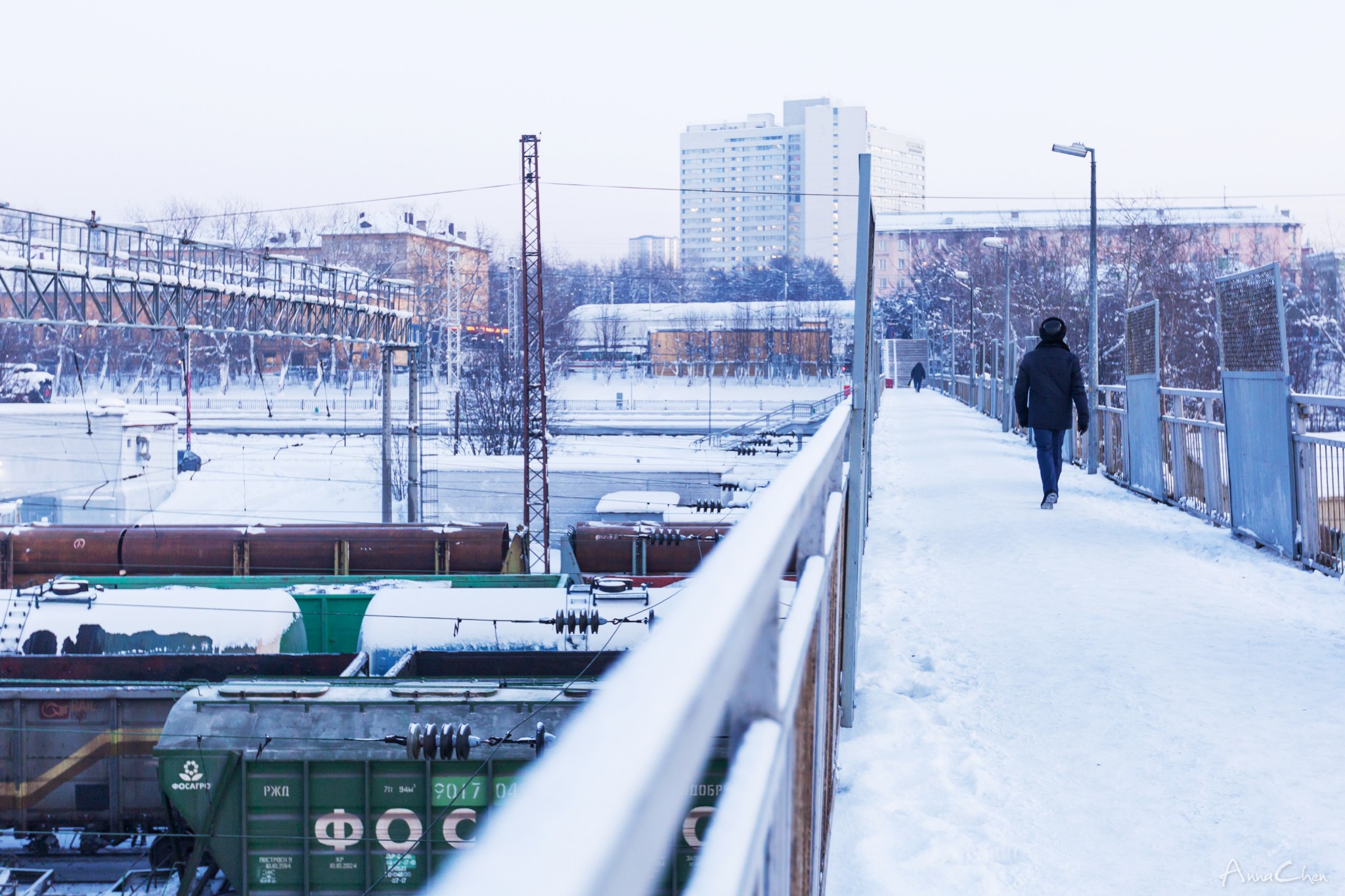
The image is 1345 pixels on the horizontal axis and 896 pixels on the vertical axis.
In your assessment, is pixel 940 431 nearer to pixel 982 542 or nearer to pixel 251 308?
pixel 251 308

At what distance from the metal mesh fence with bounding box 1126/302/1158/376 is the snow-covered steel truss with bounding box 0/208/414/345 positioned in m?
16.6

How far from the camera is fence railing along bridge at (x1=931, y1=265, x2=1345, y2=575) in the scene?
30.8 ft

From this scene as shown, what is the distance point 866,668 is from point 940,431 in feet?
77.1

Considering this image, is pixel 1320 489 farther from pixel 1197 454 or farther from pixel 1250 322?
pixel 1197 454

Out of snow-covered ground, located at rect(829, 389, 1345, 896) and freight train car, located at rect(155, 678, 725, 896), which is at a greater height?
snow-covered ground, located at rect(829, 389, 1345, 896)

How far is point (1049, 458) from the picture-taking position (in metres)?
13.5

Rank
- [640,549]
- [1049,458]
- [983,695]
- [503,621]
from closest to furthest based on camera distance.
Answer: [983,695], [1049,458], [503,621], [640,549]

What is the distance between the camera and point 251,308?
1147 inches

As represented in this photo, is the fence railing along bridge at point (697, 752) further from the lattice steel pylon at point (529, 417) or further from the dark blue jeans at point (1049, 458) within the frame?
the lattice steel pylon at point (529, 417)

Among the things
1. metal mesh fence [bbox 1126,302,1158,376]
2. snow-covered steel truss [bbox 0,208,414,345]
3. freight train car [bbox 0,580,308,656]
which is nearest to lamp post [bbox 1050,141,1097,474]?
metal mesh fence [bbox 1126,302,1158,376]

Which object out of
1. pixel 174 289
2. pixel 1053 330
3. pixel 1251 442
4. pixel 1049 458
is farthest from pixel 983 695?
pixel 174 289

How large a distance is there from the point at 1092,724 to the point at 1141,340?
36.8ft

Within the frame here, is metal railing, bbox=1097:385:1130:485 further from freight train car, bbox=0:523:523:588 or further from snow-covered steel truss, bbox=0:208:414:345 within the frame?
snow-covered steel truss, bbox=0:208:414:345

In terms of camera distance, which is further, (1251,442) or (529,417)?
(529,417)
